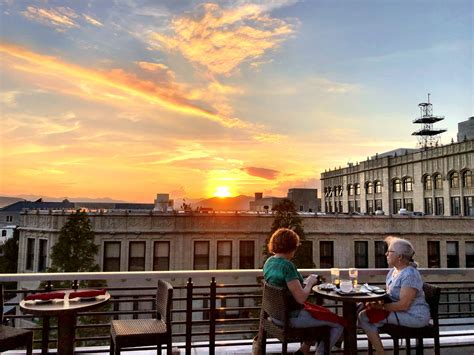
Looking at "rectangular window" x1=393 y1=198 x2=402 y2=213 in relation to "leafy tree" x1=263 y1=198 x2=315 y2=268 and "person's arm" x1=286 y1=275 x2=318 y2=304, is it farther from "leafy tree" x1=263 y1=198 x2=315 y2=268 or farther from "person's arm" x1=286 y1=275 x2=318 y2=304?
"person's arm" x1=286 y1=275 x2=318 y2=304

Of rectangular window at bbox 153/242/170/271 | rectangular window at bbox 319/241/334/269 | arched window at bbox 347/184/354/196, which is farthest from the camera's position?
arched window at bbox 347/184/354/196

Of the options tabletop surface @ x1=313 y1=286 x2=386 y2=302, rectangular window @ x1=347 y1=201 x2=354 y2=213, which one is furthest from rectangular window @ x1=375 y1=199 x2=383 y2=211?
tabletop surface @ x1=313 y1=286 x2=386 y2=302

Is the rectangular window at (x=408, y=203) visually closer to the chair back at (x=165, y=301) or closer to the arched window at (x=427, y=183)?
the arched window at (x=427, y=183)

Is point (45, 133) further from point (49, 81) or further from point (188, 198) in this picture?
point (188, 198)

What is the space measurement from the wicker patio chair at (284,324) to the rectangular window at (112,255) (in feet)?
87.0

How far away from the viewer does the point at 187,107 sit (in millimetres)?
21672

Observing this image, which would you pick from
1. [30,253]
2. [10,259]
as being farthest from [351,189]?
[30,253]

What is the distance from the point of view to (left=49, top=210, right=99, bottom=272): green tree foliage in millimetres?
24312

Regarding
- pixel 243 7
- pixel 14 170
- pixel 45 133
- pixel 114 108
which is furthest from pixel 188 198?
pixel 243 7

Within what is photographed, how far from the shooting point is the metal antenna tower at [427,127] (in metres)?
73.1

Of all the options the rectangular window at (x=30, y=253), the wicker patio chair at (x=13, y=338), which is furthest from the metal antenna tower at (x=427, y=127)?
the wicker patio chair at (x=13, y=338)

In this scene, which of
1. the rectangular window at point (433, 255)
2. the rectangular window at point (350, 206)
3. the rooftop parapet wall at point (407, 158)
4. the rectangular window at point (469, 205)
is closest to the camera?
the rectangular window at point (433, 255)

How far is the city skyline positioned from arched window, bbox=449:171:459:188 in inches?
1141

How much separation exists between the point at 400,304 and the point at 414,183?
200 feet
